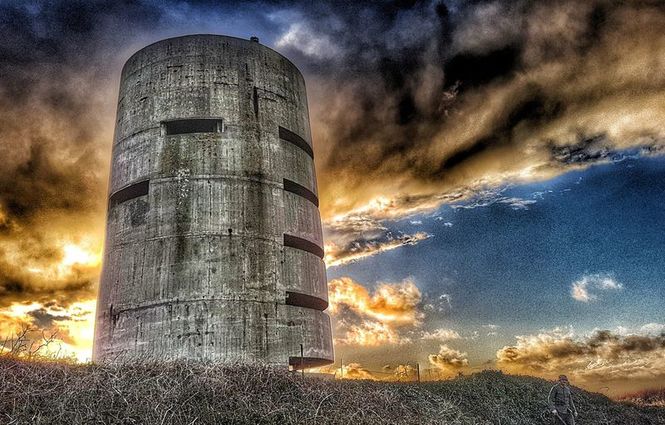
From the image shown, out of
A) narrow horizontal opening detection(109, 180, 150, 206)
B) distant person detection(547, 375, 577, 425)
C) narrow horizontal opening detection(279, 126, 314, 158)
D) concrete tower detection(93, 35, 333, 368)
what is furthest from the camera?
narrow horizontal opening detection(279, 126, 314, 158)

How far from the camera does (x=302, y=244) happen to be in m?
16.6

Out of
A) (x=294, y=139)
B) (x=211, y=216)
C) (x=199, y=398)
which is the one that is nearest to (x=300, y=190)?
(x=294, y=139)

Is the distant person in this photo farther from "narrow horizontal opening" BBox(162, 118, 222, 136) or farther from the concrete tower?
"narrow horizontal opening" BBox(162, 118, 222, 136)

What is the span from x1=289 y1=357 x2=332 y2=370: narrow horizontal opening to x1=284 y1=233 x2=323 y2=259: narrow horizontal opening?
336cm

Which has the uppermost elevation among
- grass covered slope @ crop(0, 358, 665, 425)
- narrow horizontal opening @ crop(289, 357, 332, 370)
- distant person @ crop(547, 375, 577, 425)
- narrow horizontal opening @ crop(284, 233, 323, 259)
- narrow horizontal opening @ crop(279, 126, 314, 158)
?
narrow horizontal opening @ crop(279, 126, 314, 158)

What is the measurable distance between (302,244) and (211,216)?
321 centimetres

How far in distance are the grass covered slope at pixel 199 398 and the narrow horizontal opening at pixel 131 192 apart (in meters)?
6.19

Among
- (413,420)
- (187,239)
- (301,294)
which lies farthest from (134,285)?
(413,420)

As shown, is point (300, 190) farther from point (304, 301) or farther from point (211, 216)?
point (304, 301)

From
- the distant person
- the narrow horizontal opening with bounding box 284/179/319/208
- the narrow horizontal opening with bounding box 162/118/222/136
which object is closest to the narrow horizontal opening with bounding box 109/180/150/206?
the narrow horizontal opening with bounding box 162/118/222/136

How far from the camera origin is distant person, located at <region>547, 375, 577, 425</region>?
11773 mm

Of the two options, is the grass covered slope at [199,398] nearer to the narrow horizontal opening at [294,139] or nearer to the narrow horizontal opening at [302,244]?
the narrow horizontal opening at [302,244]

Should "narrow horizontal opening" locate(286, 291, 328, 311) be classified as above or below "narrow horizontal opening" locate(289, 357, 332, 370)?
above

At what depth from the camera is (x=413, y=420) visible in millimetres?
10305
